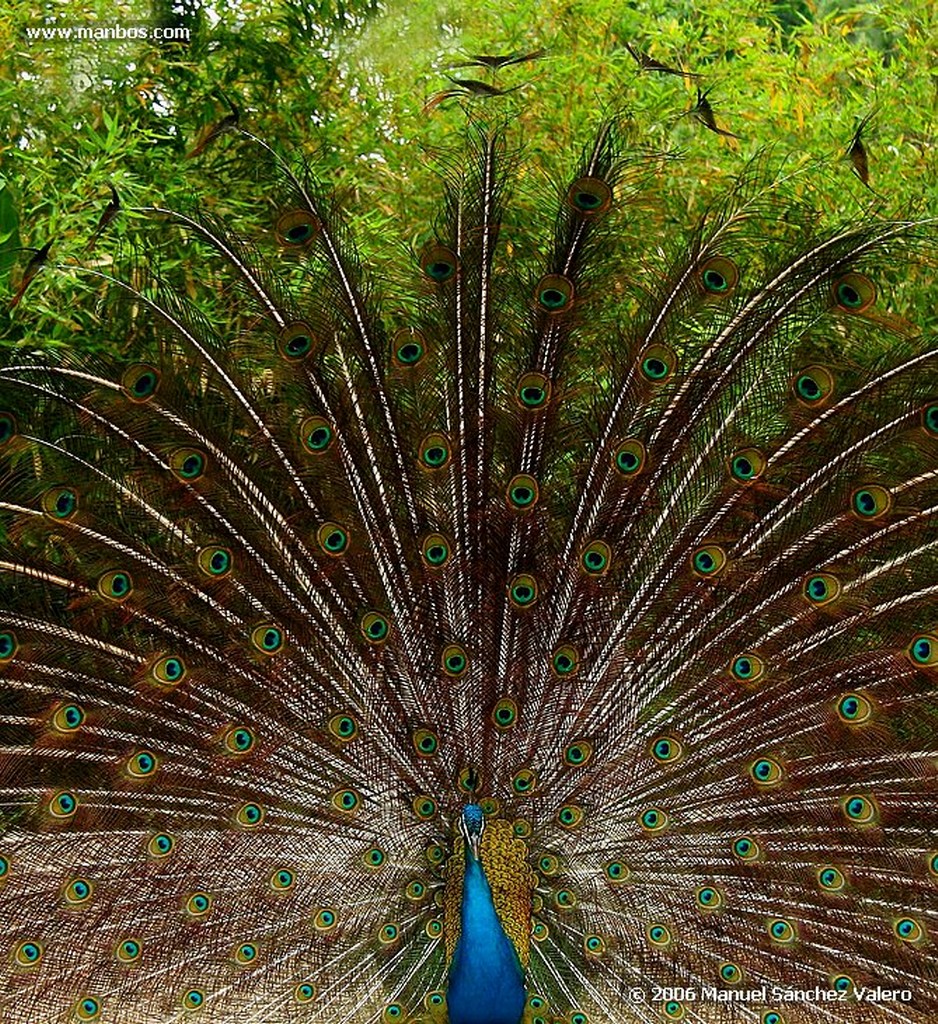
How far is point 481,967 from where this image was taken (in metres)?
3.15

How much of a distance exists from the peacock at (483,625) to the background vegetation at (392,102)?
0.82 meters

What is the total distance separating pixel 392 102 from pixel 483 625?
2377mm

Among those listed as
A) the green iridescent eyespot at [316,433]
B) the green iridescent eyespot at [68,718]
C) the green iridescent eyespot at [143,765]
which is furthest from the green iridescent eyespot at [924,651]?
the green iridescent eyespot at [68,718]

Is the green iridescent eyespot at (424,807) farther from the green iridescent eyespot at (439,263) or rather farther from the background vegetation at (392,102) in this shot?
the background vegetation at (392,102)

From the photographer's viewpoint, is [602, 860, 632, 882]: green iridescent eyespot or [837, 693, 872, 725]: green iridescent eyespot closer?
[837, 693, 872, 725]: green iridescent eyespot

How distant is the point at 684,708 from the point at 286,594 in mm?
1100

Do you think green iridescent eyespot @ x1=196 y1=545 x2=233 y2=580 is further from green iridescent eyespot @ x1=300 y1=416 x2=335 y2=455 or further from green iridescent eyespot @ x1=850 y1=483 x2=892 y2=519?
green iridescent eyespot @ x1=850 y1=483 x2=892 y2=519

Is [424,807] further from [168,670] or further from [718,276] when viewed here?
[718,276]

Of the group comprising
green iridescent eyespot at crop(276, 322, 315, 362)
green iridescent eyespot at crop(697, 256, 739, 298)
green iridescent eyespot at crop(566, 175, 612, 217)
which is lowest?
green iridescent eyespot at crop(276, 322, 315, 362)

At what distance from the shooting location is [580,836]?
3.48 meters

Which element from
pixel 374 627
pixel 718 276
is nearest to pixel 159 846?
pixel 374 627

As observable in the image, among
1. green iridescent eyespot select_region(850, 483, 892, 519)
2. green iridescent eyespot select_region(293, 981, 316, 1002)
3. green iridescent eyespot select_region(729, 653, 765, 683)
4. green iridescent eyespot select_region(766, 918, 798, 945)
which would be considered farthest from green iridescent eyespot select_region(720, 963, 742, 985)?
green iridescent eyespot select_region(850, 483, 892, 519)

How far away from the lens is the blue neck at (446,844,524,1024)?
10.3ft

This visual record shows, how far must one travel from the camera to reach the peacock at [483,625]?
321 centimetres
